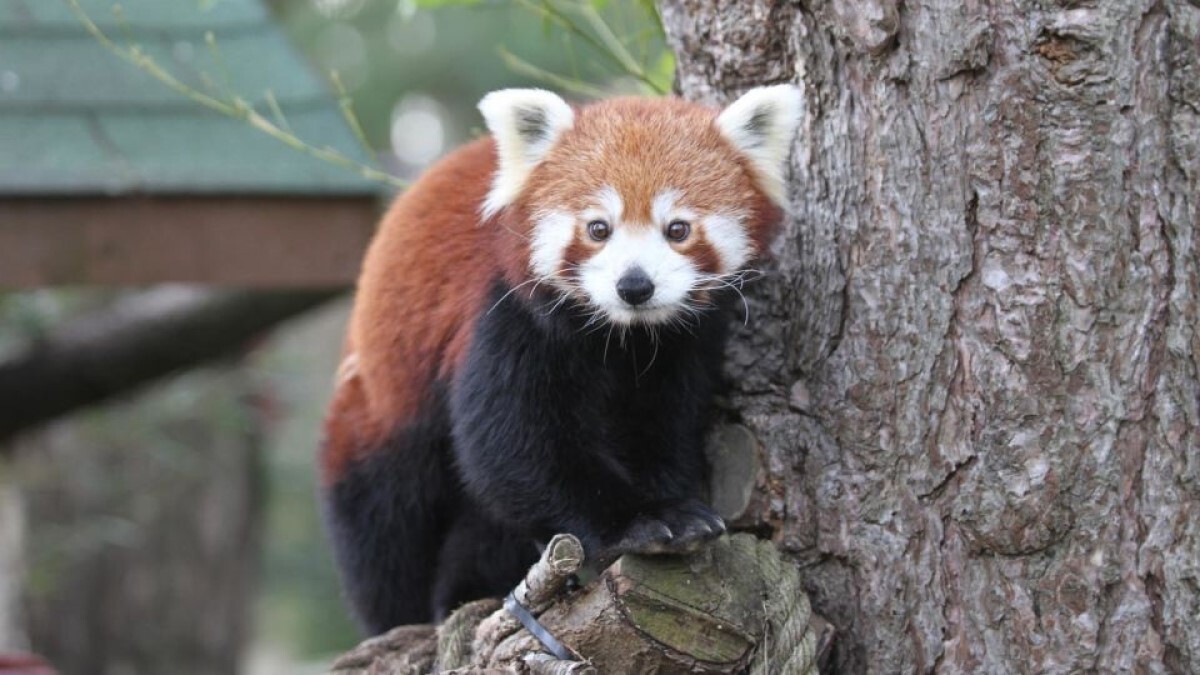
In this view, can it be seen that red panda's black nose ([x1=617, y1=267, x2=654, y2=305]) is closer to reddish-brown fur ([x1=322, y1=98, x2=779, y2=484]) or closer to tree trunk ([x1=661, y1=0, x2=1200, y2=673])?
reddish-brown fur ([x1=322, y1=98, x2=779, y2=484])

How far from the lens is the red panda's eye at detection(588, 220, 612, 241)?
257 centimetres

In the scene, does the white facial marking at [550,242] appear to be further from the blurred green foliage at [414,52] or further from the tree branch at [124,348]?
the blurred green foliage at [414,52]

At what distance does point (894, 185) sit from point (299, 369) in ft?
21.3

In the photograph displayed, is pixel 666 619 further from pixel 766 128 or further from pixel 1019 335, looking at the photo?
pixel 766 128

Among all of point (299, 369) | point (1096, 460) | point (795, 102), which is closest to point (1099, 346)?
point (1096, 460)

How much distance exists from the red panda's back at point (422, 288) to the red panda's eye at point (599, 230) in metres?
0.27

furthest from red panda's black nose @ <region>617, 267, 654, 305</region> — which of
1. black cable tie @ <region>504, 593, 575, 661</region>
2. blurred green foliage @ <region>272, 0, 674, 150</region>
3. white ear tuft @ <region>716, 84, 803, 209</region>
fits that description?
blurred green foliage @ <region>272, 0, 674, 150</region>

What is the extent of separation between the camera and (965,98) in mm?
2344

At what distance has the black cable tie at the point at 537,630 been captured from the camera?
7.49 feet

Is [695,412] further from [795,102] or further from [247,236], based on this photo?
[247,236]

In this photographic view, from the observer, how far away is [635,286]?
2449 mm

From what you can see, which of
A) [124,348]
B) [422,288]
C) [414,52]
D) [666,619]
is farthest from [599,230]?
[414,52]

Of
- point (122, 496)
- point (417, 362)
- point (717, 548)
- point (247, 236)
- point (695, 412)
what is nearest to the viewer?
point (717, 548)

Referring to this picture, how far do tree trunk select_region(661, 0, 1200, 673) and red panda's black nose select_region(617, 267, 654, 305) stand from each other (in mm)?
380
